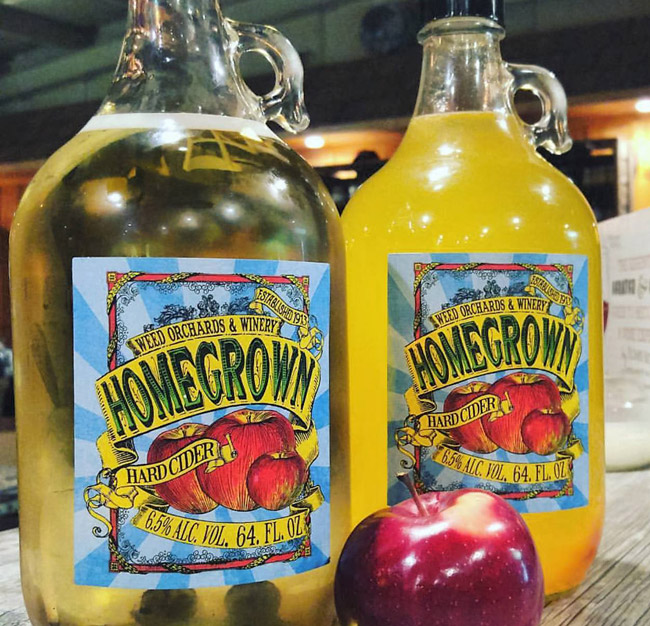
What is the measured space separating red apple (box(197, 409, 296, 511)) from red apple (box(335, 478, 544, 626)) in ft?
0.23

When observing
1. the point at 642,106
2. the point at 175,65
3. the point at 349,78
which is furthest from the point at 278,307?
the point at 642,106

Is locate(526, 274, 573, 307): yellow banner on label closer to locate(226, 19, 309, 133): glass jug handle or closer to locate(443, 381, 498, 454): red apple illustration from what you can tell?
locate(443, 381, 498, 454): red apple illustration

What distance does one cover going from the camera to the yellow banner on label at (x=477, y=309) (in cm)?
52

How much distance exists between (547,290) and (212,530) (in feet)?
0.84

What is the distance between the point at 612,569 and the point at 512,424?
0.18 metres

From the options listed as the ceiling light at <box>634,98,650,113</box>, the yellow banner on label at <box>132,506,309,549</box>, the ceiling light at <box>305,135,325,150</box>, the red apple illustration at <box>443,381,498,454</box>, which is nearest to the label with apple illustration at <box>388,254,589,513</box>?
the red apple illustration at <box>443,381,498,454</box>

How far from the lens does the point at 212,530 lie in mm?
441

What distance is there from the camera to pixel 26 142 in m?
1.19

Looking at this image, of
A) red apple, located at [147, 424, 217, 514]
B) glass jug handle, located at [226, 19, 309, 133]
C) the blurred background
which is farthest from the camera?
the blurred background

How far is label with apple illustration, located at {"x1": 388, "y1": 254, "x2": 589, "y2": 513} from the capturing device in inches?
20.7

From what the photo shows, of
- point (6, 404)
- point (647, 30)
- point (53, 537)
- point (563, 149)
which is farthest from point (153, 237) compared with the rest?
point (647, 30)

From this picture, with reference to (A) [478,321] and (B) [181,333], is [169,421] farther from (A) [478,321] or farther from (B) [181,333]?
(A) [478,321]

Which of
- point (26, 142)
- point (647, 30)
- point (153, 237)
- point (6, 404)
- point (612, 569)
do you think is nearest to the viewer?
point (153, 237)

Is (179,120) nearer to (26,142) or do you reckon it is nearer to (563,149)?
(563,149)
